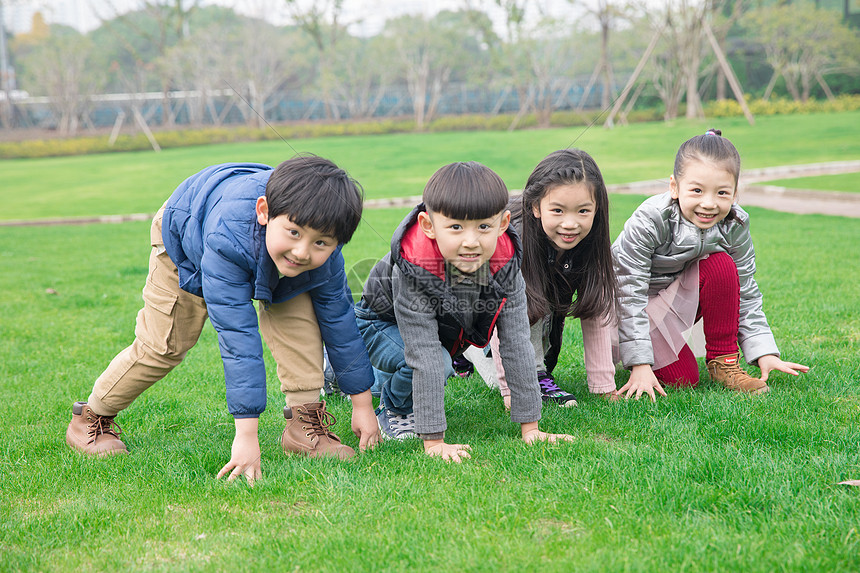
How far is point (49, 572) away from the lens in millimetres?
2023

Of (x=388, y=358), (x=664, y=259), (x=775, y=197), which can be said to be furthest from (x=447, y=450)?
(x=775, y=197)

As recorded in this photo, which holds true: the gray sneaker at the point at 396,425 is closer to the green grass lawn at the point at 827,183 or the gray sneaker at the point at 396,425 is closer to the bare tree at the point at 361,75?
the green grass lawn at the point at 827,183

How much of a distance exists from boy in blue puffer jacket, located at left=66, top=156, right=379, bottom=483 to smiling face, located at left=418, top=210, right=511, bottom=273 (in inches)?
11.6

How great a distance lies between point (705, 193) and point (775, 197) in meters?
9.56

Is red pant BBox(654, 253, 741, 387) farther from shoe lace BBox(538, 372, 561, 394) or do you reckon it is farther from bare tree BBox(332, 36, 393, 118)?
bare tree BBox(332, 36, 393, 118)

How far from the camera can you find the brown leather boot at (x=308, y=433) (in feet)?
9.30

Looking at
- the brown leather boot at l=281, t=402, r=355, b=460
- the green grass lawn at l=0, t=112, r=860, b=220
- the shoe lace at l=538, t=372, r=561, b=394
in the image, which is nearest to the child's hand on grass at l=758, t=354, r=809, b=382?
the shoe lace at l=538, t=372, r=561, b=394

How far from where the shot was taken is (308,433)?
2.87 m

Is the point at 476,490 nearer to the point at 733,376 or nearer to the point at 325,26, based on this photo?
the point at 733,376

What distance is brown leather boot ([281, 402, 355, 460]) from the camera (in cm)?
284

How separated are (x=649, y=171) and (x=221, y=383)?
13.1m

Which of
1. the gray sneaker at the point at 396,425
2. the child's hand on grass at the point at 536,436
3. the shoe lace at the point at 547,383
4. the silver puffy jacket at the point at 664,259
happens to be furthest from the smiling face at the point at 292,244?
the silver puffy jacket at the point at 664,259

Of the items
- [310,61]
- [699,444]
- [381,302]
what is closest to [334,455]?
[381,302]

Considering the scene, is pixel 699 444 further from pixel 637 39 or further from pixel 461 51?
pixel 461 51
